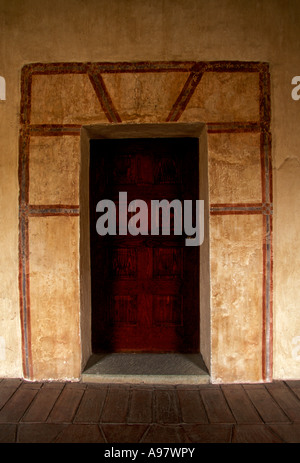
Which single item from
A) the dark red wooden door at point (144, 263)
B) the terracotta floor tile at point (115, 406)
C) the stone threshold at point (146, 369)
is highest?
the dark red wooden door at point (144, 263)

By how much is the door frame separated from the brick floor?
12.3 inches

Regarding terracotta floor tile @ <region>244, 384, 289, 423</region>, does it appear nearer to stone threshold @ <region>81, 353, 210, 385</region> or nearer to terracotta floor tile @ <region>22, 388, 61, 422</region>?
stone threshold @ <region>81, 353, 210, 385</region>

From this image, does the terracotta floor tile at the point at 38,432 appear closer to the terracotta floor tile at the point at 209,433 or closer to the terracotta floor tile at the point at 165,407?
the terracotta floor tile at the point at 165,407

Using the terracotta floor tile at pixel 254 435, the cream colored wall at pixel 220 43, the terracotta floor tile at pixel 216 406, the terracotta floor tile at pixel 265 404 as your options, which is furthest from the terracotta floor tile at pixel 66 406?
the cream colored wall at pixel 220 43

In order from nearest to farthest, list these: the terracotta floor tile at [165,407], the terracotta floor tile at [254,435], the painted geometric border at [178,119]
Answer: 1. the terracotta floor tile at [254,435]
2. the terracotta floor tile at [165,407]
3. the painted geometric border at [178,119]

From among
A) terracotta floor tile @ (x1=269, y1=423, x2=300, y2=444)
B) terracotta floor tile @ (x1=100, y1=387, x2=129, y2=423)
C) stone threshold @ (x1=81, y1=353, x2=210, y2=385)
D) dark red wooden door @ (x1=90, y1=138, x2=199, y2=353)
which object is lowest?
terracotta floor tile @ (x1=100, y1=387, x2=129, y2=423)

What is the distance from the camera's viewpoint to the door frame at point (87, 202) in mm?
2668

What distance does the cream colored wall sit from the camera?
260 cm

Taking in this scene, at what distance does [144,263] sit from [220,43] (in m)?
1.98

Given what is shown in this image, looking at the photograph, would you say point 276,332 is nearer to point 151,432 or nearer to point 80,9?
point 151,432

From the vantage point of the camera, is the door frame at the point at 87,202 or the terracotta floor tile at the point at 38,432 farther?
the door frame at the point at 87,202

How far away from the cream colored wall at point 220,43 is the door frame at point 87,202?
21.2 inches

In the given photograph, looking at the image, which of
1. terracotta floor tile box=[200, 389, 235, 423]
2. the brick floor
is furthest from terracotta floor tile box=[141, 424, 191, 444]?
terracotta floor tile box=[200, 389, 235, 423]
